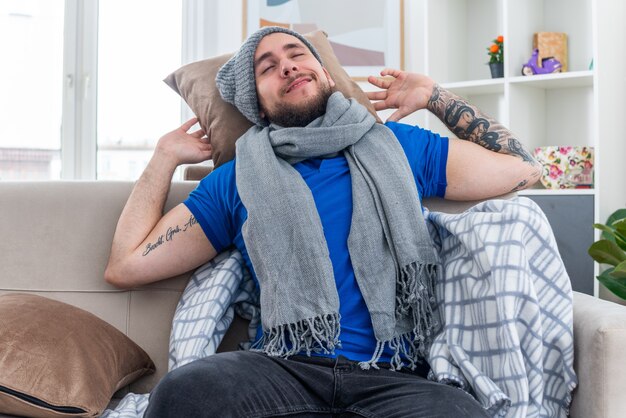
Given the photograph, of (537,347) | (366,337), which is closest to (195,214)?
(366,337)

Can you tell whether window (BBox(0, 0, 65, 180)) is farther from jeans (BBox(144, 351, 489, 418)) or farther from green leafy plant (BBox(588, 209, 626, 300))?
jeans (BBox(144, 351, 489, 418))

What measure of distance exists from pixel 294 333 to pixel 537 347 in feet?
1.65

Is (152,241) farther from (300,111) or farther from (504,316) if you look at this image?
(504,316)

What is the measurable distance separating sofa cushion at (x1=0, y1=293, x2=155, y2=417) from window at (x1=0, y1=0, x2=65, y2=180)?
2.53 metres

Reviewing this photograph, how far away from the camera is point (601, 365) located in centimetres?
127

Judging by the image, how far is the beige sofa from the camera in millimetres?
1834

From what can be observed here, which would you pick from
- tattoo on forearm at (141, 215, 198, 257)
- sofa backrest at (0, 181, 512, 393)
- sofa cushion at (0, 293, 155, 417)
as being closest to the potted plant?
sofa backrest at (0, 181, 512, 393)


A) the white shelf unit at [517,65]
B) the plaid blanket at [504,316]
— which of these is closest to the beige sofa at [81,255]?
the plaid blanket at [504,316]

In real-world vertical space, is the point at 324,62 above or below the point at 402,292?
above

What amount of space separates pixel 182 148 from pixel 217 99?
0.56 feet

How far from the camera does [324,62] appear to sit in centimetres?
213

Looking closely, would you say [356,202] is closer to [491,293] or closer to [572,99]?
[491,293]

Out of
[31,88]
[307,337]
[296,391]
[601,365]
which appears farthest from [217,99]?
[31,88]

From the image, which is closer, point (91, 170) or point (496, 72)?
point (496, 72)
